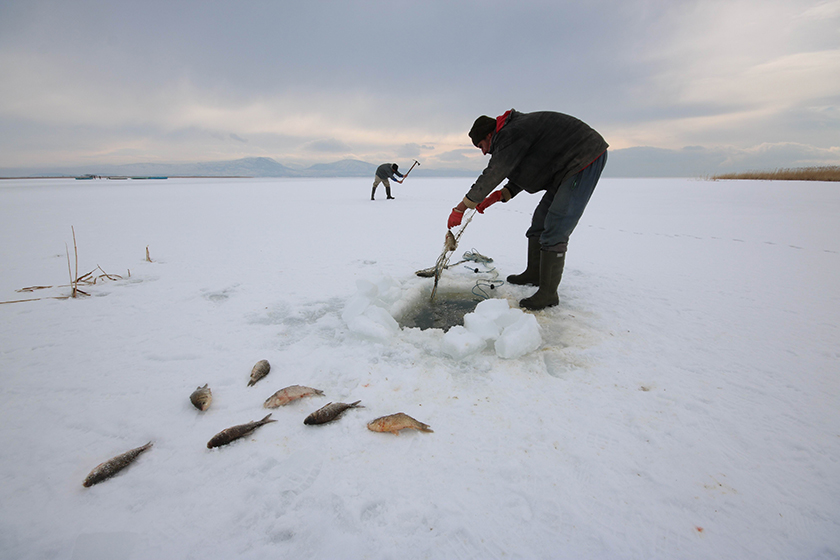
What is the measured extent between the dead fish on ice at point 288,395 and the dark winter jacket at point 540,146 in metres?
1.69

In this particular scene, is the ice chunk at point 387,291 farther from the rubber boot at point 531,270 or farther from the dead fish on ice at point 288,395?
the rubber boot at point 531,270

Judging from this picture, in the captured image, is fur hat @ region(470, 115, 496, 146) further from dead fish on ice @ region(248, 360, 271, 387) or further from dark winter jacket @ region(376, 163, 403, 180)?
dark winter jacket @ region(376, 163, 403, 180)

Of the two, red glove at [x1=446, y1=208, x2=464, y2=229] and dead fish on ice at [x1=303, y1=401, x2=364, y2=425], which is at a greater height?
red glove at [x1=446, y1=208, x2=464, y2=229]

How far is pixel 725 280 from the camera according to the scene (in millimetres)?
3391

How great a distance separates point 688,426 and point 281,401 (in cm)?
188

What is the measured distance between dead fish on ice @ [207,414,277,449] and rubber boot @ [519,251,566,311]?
6.86 feet

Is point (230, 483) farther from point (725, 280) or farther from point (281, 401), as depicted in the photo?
point (725, 280)

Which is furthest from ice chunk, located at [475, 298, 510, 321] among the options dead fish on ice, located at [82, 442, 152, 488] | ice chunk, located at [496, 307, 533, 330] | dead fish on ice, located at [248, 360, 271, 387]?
dead fish on ice, located at [82, 442, 152, 488]

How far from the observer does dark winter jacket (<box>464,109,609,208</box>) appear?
2.44 m

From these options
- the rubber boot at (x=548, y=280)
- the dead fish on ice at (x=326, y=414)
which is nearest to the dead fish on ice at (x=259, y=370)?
the dead fish on ice at (x=326, y=414)

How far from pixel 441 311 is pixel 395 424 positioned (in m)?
1.49

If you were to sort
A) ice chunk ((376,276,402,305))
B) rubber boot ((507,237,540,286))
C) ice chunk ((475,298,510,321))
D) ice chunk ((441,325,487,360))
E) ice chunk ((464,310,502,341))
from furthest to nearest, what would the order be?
rubber boot ((507,237,540,286)) < ice chunk ((376,276,402,305)) < ice chunk ((475,298,510,321)) < ice chunk ((464,310,502,341)) < ice chunk ((441,325,487,360))

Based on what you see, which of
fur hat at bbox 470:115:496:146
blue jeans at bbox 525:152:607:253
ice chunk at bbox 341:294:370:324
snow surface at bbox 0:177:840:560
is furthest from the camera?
fur hat at bbox 470:115:496:146

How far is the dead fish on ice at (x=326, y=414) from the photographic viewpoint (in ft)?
4.83
